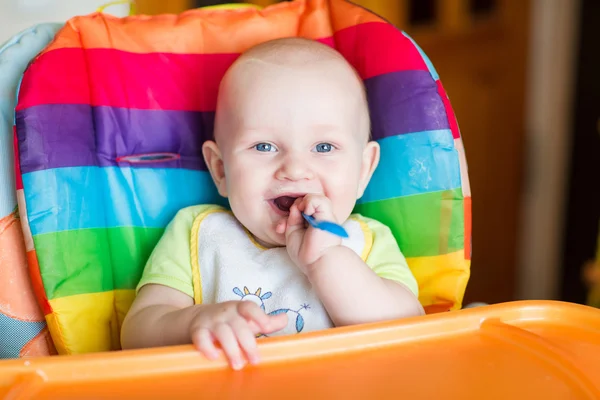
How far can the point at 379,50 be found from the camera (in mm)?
999

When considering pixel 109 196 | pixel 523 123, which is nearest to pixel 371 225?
pixel 109 196

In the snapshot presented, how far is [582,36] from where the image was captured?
2.17 m

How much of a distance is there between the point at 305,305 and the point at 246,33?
47cm

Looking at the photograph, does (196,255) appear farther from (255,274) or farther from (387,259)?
(387,259)

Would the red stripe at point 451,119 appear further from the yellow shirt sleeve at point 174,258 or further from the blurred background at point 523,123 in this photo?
the blurred background at point 523,123

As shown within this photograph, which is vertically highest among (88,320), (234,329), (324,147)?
(324,147)

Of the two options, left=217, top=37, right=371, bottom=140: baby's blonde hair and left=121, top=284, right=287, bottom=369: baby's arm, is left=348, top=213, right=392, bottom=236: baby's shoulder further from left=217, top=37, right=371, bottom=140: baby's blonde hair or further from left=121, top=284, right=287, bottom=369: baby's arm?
left=121, top=284, right=287, bottom=369: baby's arm

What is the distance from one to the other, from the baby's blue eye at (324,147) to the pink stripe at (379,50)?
173 millimetres

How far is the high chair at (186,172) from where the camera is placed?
2.36ft

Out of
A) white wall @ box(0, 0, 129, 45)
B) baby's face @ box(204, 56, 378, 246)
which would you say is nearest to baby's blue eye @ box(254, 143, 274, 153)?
baby's face @ box(204, 56, 378, 246)

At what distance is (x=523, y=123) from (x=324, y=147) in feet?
5.45

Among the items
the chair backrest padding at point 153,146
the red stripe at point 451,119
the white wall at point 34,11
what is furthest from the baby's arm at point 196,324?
the white wall at point 34,11

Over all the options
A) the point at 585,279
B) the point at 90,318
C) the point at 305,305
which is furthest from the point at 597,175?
the point at 90,318

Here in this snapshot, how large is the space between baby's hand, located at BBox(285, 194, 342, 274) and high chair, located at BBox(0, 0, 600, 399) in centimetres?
13
